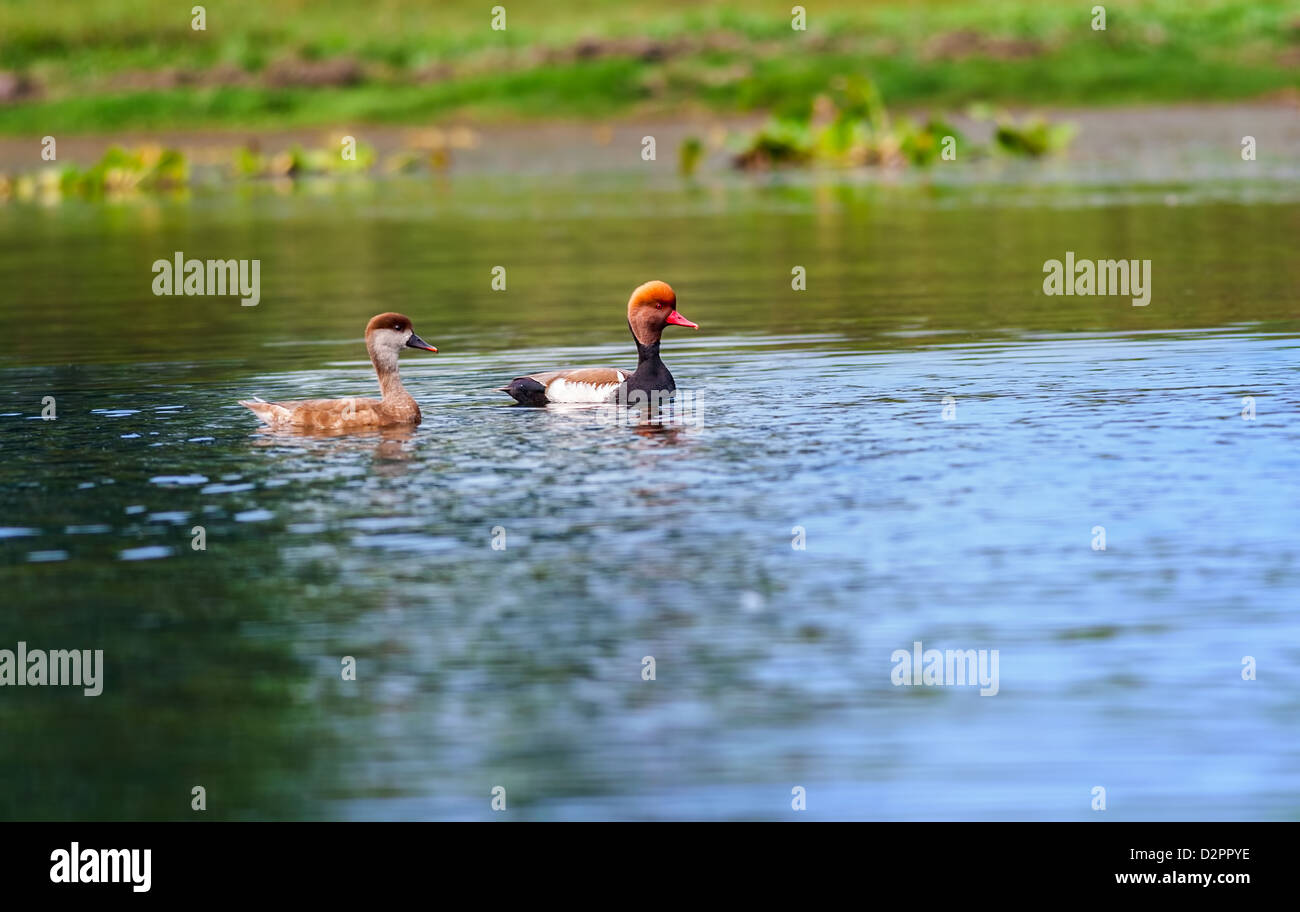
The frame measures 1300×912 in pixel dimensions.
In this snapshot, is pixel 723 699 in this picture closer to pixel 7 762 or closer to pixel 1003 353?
pixel 7 762

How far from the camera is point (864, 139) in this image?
1832 inches

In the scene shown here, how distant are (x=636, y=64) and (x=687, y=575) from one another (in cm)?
4924

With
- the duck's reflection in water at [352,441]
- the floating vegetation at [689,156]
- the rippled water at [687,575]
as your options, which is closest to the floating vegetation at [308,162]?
the floating vegetation at [689,156]

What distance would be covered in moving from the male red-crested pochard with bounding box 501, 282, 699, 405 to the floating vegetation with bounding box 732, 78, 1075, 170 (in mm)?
29275

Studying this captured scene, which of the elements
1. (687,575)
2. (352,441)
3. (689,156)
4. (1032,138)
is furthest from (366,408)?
(1032,138)

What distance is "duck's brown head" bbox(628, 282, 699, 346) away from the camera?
51.2 feet

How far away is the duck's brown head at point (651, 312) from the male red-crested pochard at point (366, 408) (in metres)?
1.73

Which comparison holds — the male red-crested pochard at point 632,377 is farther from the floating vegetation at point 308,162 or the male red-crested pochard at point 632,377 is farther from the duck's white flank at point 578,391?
the floating vegetation at point 308,162

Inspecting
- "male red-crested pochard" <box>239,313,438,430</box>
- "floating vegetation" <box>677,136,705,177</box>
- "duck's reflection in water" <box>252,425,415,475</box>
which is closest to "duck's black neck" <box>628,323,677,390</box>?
"male red-crested pochard" <box>239,313,438,430</box>

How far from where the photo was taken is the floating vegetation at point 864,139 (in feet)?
147

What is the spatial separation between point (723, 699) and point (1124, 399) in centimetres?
→ 709

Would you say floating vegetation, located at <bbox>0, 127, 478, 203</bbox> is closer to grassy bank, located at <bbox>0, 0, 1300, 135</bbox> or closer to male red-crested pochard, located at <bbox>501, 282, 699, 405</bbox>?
grassy bank, located at <bbox>0, 0, 1300, 135</bbox>
